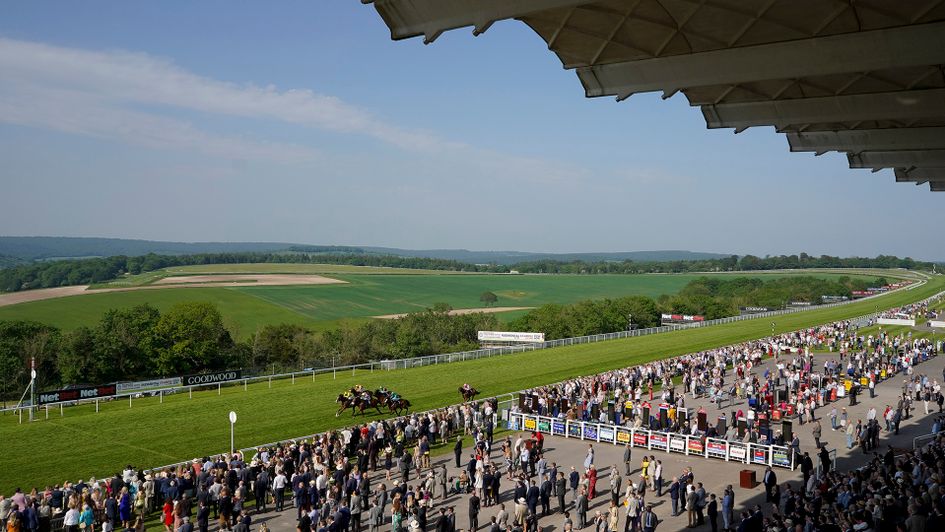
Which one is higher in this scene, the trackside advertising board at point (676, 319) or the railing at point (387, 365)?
the railing at point (387, 365)

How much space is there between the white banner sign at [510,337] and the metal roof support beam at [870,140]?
141ft

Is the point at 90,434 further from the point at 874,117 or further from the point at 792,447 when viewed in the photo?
the point at 874,117

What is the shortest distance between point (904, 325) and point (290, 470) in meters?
55.8

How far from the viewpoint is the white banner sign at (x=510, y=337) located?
57.8 meters

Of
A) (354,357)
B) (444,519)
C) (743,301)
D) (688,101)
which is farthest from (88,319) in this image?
(743,301)

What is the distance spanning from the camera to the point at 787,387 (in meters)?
29.8

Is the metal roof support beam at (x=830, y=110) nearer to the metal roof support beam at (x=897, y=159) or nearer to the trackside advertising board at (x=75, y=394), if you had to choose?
the metal roof support beam at (x=897, y=159)

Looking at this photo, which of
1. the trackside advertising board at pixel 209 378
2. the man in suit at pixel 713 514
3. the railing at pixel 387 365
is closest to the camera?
the man in suit at pixel 713 514

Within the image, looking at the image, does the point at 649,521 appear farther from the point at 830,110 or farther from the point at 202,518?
the point at 202,518

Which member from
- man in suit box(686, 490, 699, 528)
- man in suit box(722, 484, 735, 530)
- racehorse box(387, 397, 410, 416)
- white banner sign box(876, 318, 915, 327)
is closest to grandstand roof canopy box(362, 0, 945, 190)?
man in suit box(722, 484, 735, 530)

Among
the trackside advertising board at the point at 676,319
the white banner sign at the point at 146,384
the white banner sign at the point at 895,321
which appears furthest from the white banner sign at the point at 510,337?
the trackside advertising board at the point at 676,319

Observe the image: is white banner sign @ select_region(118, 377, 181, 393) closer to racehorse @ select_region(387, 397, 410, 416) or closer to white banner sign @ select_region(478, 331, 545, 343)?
racehorse @ select_region(387, 397, 410, 416)

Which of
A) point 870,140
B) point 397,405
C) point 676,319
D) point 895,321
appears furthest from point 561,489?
point 676,319

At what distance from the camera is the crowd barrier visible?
19906 mm
